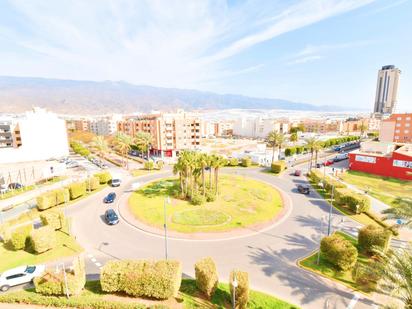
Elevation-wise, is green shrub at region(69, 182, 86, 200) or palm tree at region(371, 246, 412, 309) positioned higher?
palm tree at region(371, 246, 412, 309)

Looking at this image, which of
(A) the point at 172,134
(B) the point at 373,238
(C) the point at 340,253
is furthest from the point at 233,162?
(C) the point at 340,253

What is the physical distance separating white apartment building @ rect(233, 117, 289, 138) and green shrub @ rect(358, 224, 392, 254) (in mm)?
121221

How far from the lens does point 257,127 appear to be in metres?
150

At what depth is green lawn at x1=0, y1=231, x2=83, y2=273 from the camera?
22.0m

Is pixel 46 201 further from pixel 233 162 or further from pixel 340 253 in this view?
pixel 233 162

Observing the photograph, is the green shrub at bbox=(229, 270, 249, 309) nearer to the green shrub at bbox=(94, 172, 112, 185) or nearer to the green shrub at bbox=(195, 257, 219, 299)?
the green shrub at bbox=(195, 257, 219, 299)

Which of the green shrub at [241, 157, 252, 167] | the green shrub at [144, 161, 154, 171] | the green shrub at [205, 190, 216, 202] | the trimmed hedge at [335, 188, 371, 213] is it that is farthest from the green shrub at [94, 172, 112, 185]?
the trimmed hedge at [335, 188, 371, 213]

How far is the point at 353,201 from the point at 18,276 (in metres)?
41.0

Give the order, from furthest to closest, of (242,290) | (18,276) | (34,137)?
(34,137) < (18,276) < (242,290)

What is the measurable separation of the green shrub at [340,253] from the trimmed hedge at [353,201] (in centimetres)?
1535

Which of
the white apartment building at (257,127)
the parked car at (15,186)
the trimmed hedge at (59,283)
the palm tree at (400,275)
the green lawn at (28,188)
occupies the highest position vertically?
the white apartment building at (257,127)

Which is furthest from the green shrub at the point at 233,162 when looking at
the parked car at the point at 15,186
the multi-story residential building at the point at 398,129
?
the multi-story residential building at the point at 398,129

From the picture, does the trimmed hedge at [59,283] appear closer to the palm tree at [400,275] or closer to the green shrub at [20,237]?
the green shrub at [20,237]

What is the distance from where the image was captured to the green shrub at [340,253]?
65.5 feet
